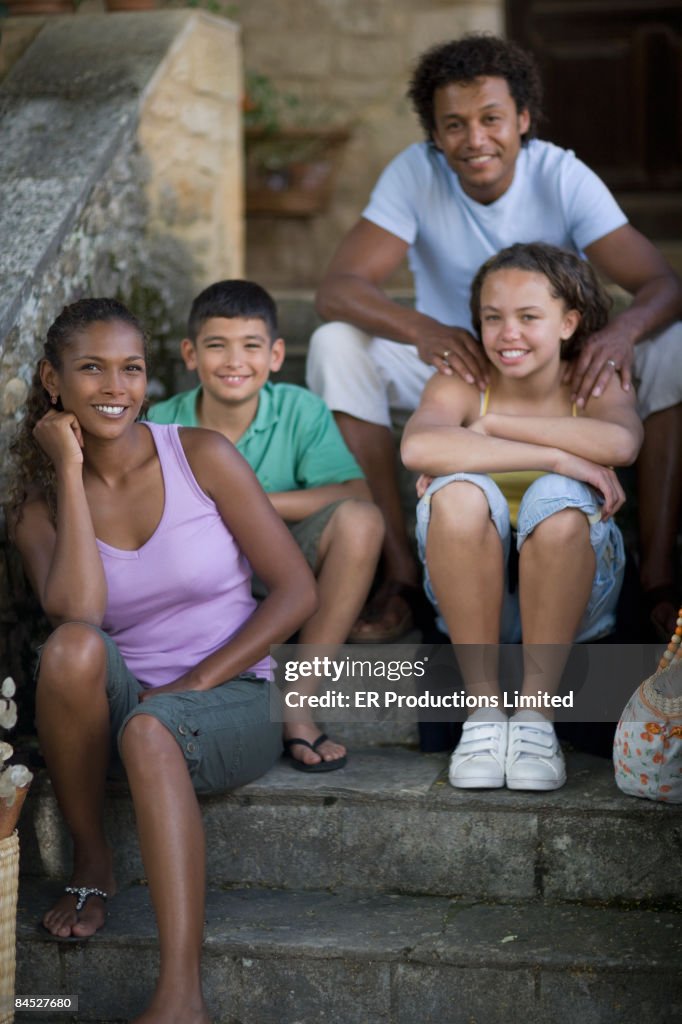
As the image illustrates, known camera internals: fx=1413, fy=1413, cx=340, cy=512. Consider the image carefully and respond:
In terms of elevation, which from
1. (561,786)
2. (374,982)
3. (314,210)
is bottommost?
(374,982)

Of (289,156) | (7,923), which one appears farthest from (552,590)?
(289,156)

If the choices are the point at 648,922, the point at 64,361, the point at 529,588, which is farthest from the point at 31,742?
the point at 648,922

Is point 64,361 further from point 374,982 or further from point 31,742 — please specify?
point 374,982

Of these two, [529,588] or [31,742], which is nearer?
[529,588]

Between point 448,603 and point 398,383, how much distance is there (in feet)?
2.99

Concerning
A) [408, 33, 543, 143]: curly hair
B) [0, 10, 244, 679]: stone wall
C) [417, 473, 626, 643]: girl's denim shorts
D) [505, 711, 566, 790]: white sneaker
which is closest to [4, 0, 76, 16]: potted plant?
[0, 10, 244, 679]: stone wall

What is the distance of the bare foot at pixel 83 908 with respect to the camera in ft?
8.25

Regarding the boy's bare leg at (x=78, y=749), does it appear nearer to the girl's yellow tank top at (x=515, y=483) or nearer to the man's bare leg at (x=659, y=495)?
the girl's yellow tank top at (x=515, y=483)

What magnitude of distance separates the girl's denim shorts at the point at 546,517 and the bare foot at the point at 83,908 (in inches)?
33.3

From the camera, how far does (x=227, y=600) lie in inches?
108

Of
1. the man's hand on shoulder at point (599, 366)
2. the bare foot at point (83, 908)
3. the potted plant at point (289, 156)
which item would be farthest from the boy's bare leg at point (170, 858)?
the potted plant at point (289, 156)

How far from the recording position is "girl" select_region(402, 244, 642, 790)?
2.67 m

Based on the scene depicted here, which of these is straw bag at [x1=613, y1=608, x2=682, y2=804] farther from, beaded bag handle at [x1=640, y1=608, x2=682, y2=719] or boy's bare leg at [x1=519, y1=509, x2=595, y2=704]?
boy's bare leg at [x1=519, y1=509, x2=595, y2=704]

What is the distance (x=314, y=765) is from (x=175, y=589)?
45cm
